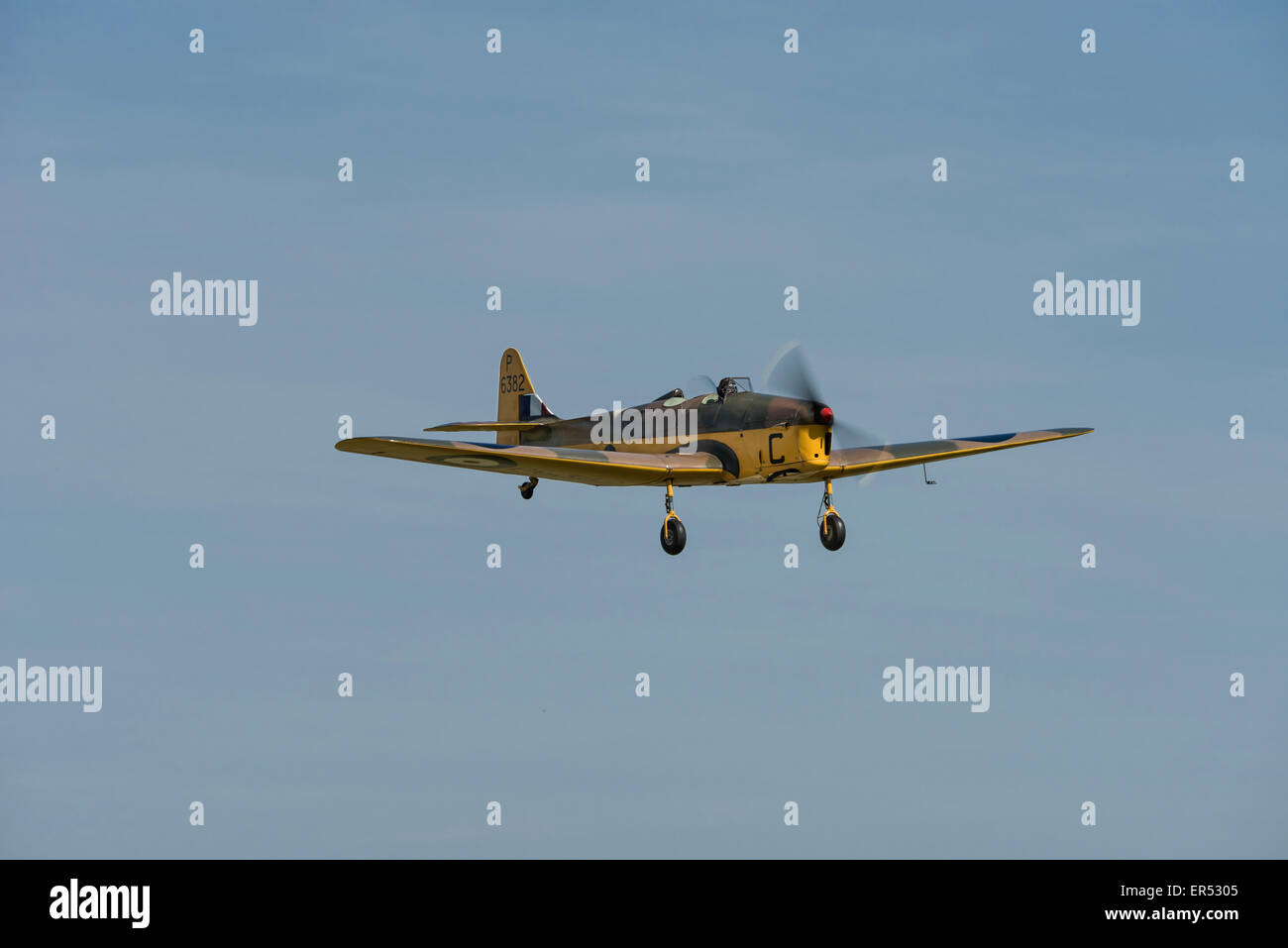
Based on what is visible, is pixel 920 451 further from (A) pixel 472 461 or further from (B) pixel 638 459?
(A) pixel 472 461

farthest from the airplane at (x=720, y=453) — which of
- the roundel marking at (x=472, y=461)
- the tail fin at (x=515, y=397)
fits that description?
the tail fin at (x=515, y=397)

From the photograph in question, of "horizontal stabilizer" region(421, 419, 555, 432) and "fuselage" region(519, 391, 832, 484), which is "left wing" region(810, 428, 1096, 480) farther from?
"horizontal stabilizer" region(421, 419, 555, 432)

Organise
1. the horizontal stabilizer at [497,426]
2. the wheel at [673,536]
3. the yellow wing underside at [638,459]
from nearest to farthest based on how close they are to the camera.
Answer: the yellow wing underside at [638,459]
the wheel at [673,536]
the horizontal stabilizer at [497,426]

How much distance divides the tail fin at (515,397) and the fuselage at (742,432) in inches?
266

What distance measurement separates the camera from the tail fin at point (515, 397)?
169ft

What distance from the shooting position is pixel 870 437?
1676 inches

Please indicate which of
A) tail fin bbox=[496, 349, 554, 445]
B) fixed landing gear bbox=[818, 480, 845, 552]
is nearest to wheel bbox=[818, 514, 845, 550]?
fixed landing gear bbox=[818, 480, 845, 552]

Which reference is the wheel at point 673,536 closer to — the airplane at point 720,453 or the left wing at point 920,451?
the airplane at point 720,453

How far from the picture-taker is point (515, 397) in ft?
173

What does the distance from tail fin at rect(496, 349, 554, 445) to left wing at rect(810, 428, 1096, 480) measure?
1063 cm

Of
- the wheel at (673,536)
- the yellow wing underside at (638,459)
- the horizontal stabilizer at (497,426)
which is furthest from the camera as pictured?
the horizontal stabilizer at (497,426)

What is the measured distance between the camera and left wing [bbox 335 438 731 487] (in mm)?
38719
